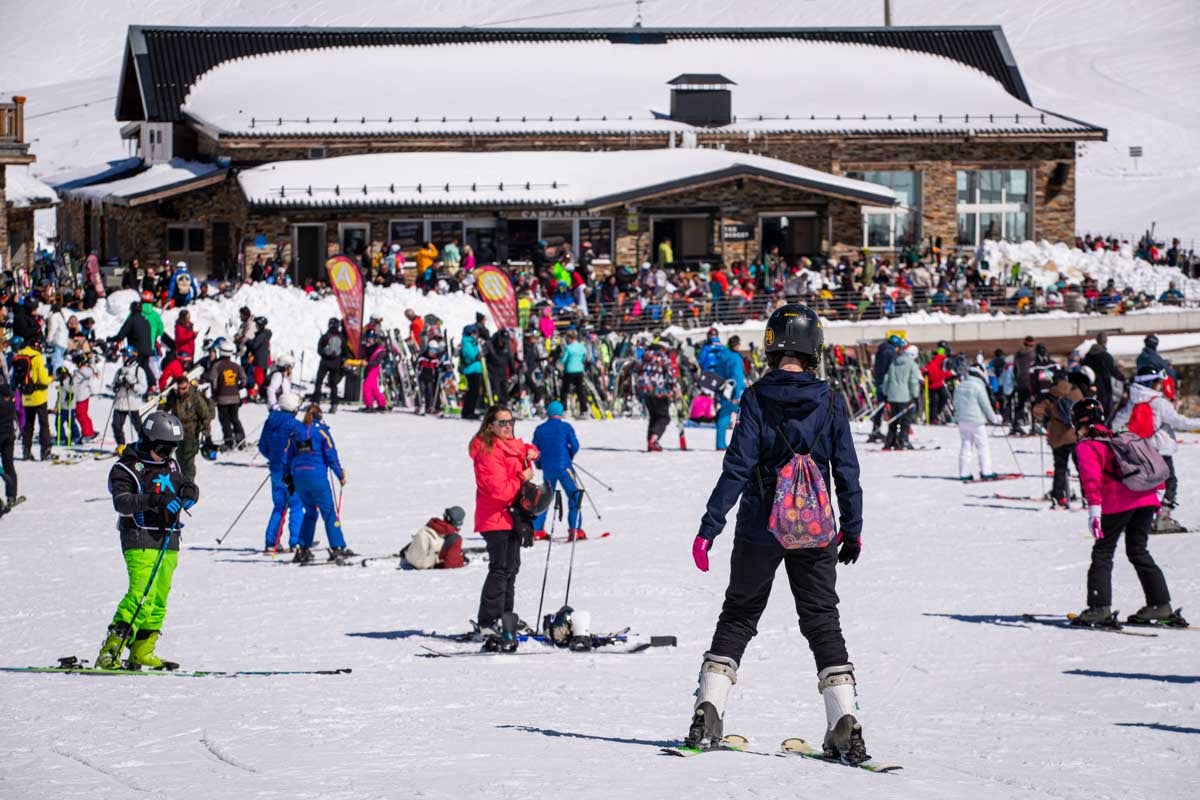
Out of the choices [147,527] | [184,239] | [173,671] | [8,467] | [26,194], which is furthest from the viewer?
[184,239]

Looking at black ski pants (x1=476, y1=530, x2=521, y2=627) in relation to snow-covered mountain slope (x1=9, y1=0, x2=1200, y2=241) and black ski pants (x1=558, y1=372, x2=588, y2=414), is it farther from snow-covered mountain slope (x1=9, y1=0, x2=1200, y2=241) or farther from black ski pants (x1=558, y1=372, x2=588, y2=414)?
snow-covered mountain slope (x1=9, y1=0, x2=1200, y2=241)

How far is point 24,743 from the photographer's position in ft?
27.8

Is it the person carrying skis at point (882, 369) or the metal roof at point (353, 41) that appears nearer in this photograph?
the person carrying skis at point (882, 369)

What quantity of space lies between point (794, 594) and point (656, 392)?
52.2 feet

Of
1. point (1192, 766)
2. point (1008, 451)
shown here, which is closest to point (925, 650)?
point (1192, 766)

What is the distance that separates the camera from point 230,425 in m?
23.8

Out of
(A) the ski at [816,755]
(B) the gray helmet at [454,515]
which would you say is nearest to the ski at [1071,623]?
(A) the ski at [816,755]

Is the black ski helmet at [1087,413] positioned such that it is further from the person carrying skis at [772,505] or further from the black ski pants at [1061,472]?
the black ski pants at [1061,472]

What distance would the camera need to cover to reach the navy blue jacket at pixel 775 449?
25.3 ft

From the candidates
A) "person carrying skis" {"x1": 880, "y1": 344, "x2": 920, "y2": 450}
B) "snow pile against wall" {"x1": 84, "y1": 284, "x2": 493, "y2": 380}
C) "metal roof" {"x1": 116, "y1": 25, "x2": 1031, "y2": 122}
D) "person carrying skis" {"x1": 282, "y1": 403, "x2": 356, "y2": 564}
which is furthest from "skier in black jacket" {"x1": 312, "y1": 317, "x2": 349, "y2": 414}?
"metal roof" {"x1": 116, "y1": 25, "x2": 1031, "y2": 122}

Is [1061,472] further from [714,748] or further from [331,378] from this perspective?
[331,378]

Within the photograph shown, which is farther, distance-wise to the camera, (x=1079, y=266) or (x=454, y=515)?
(x=1079, y=266)

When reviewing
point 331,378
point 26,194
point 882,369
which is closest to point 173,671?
point 882,369

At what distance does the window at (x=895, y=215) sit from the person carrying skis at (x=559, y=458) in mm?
31092
